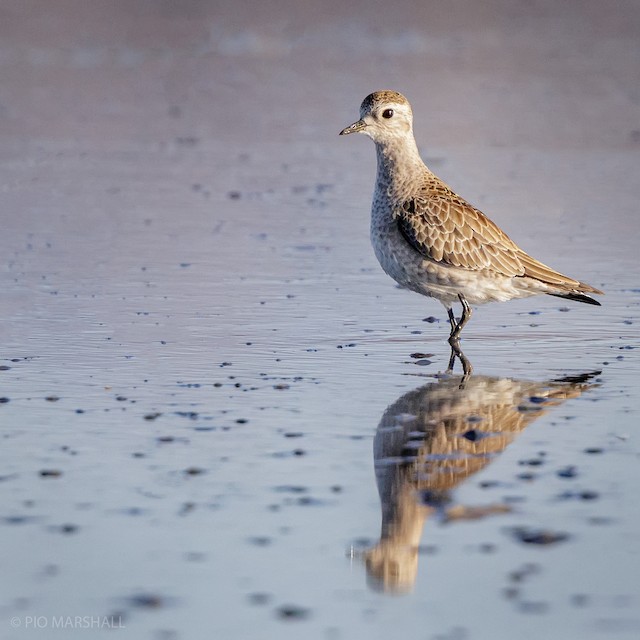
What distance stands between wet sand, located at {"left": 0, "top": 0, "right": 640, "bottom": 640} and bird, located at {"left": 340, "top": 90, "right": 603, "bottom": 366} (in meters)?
0.38

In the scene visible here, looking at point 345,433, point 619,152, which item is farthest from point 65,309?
point 619,152

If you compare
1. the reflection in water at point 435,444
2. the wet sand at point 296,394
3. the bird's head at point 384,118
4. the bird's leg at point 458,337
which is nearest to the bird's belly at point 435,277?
the bird's leg at point 458,337

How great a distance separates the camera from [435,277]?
40.0ft

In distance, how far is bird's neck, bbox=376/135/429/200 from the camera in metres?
12.7

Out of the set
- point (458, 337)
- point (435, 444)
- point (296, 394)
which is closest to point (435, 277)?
point (458, 337)

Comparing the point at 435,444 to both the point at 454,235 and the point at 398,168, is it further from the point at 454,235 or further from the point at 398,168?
the point at 398,168

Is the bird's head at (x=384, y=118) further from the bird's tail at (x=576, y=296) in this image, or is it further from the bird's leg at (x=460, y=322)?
the bird's tail at (x=576, y=296)

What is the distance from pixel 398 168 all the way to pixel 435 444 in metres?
4.53

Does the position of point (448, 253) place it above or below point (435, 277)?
above

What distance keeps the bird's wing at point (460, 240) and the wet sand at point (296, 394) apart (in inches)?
22.0

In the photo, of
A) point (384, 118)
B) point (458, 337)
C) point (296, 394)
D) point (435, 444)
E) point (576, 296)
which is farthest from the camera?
point (384, 118)

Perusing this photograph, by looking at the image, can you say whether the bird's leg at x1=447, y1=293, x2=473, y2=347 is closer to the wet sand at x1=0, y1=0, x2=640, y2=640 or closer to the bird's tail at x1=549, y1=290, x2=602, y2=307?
the wet sand at x1=0, y1=0, x2=640, y2=640

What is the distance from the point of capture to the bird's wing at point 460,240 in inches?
478

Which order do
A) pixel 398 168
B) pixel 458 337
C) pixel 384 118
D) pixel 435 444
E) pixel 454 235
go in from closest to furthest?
1. pixel 435 444
2. pixel 458 337
3. pixel 454 235
4. pixel 398 168
5. pixel 384 118
